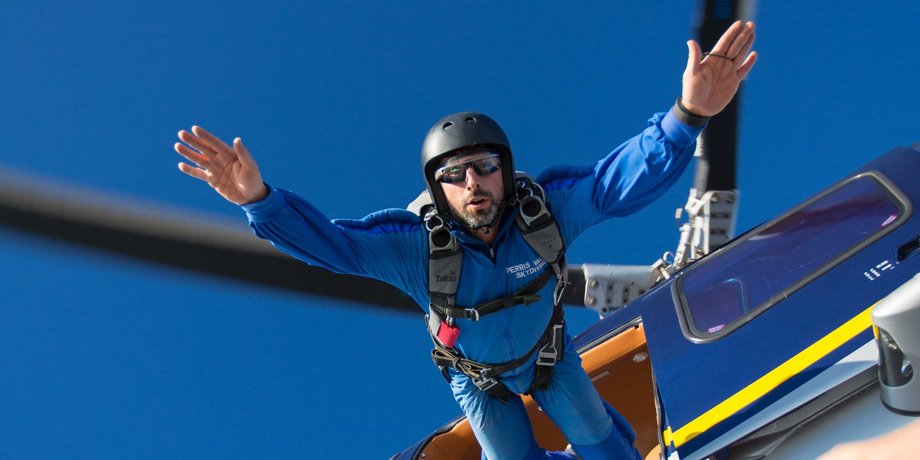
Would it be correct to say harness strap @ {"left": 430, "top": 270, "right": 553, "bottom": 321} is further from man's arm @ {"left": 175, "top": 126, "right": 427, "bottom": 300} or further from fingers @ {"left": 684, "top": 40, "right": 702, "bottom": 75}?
fingers @ {"left": 684, "top": 40, "right": 702, "bottom": 75}

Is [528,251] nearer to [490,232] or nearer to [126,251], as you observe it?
[490,232]

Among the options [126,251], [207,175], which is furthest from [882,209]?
[126,251]

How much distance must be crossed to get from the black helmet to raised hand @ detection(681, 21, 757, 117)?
667 millimetres

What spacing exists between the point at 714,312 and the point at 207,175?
1.75 m

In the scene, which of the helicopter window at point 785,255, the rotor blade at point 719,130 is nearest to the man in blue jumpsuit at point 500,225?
the helicopter window at point 785,255

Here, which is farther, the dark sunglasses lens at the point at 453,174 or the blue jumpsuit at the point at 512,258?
the dark sunglasses lens at the point at 453,174

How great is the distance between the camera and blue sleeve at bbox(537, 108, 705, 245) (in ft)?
8.67

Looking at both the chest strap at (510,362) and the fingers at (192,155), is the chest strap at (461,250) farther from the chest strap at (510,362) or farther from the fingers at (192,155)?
the fingers at (192,155)

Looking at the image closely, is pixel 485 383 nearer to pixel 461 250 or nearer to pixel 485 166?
pixel 461 250

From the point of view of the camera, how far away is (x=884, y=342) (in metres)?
2.01

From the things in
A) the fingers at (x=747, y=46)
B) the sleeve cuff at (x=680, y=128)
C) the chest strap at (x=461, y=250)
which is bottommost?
the chest strap at (x=461, y=250)

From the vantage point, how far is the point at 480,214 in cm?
284

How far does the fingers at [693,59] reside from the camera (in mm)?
2578

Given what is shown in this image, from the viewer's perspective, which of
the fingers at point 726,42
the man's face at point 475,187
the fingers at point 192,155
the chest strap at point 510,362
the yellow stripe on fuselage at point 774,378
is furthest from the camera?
the chest strap at point 510,362
